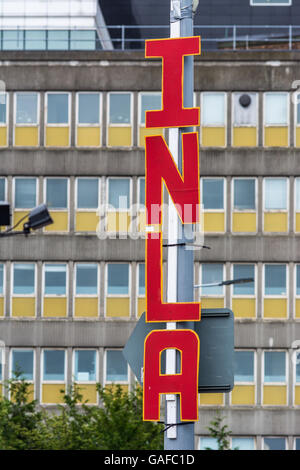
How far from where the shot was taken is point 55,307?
45594mm

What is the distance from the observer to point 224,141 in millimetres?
46219

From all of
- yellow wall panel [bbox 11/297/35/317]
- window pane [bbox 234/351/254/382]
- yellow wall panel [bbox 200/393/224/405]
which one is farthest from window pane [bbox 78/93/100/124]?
yellow wall panel [bbox 200/393/224/405]

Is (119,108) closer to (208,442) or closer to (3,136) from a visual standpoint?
(3,136)

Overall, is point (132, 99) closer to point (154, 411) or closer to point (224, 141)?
point (224, 141)

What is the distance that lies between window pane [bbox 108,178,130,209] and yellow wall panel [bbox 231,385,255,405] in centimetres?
823

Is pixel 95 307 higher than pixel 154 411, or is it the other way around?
pixel 95 307

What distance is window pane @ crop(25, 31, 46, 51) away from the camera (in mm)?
49094

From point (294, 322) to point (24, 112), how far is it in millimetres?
13418

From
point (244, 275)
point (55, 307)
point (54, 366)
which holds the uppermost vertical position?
point (244, 275)

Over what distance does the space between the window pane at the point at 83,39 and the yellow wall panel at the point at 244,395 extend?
15242mm

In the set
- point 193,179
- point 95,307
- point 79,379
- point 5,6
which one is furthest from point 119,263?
point 193,179

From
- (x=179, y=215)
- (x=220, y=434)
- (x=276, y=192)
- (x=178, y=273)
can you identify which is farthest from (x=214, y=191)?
(x=178, y=273)

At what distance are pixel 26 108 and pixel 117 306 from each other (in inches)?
342

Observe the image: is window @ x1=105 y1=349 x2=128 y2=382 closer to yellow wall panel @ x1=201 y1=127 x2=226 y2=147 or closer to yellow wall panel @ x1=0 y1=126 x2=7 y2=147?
yellow wall panel @ x1=201 y1=127 x2=226 y2=147
